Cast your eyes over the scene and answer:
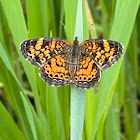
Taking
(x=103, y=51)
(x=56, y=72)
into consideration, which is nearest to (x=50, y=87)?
(x=56, y=72)

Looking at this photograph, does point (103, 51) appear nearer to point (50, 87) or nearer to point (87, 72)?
point (87, 72)

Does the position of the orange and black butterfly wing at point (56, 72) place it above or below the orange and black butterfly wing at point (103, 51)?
below

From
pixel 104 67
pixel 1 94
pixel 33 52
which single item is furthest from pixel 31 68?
pixel 1 94

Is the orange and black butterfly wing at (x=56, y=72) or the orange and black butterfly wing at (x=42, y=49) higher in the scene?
the orange and black butterfly wing at (x=42, y=49)

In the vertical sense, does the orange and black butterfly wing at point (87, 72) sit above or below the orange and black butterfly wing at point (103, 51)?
below

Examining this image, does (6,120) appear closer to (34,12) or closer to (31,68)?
(31,68)
